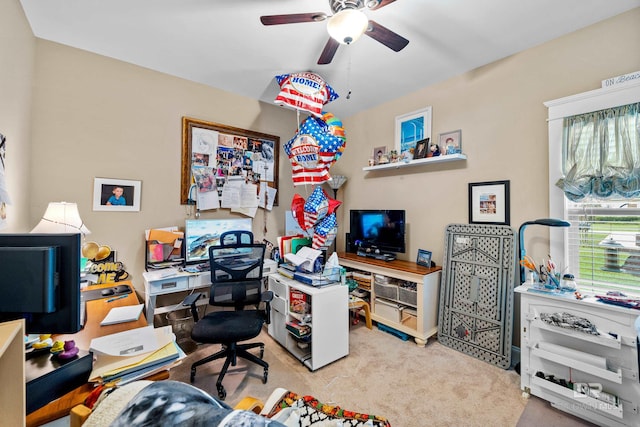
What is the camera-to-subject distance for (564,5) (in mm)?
1773

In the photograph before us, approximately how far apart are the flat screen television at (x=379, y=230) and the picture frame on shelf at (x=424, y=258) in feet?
0.59

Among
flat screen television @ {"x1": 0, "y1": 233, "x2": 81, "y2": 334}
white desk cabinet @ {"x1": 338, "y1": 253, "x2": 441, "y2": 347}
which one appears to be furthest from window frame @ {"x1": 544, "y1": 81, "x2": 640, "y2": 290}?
flat screen television @ {"x1": 0, "y1": 233, "x2": 81, "y2": 334}

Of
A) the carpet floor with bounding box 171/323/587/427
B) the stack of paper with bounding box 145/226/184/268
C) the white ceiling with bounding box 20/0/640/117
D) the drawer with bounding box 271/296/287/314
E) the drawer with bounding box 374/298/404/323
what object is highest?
the white ceiling with bounding box 20/0/640/117

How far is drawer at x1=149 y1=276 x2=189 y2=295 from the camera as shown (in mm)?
2236

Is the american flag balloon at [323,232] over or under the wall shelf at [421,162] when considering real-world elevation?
under

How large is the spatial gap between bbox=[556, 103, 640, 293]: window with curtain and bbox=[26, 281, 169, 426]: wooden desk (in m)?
2.75

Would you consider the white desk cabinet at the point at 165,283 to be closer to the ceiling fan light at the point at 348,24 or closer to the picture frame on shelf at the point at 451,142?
the ceiling fan light at the point at 348,24

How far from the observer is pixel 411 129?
3092 mm

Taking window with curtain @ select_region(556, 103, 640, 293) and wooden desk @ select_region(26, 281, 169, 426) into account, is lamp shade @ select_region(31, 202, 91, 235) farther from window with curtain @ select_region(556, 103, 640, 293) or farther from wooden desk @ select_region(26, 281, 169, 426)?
window with curtain @ select_region(556, 103, 640, 293)

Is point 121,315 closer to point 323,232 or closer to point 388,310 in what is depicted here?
point 323,232

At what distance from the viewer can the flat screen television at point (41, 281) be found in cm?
76

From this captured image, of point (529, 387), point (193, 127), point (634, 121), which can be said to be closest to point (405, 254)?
point (529, 387)

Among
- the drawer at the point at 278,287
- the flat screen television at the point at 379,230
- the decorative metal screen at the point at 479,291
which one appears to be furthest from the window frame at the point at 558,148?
the drawer at the point at 278,287

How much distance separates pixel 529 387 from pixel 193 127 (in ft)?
11.9
